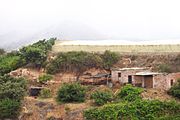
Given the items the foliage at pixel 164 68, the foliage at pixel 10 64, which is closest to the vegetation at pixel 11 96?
the foliage at pixel 10 64

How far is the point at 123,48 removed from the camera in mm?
44562

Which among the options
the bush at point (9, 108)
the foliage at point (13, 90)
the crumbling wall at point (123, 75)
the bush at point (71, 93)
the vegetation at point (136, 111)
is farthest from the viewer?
the crumbling wall at point (123, 75)

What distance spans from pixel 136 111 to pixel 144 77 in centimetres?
499

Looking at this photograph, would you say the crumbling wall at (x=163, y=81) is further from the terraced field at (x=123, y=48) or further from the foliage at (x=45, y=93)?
the foliage at (x=45, y=93)

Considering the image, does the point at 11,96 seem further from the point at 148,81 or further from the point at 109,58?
the point at 148,81

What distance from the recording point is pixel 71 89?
3750 cm

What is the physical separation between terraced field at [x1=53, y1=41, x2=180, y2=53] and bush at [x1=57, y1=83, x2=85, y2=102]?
25.5 ft

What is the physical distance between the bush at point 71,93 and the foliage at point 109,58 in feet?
16.5

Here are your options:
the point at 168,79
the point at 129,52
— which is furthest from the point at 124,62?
the point at 168,79

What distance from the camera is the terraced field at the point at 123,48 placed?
43.4 m

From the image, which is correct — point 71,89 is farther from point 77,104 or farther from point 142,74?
point 142,74

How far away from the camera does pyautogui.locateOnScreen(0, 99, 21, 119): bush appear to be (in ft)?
120

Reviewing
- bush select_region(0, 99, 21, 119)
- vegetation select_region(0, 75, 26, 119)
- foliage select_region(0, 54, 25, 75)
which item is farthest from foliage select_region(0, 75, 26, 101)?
foliage select_region(0, 54, 25, 75)

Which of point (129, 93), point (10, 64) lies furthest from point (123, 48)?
point (10, 64)
